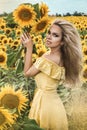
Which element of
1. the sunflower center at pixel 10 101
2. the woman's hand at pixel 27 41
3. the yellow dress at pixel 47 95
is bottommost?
the yellow dress at pixel 47 95

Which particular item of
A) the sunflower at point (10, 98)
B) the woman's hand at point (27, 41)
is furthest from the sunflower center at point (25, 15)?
A: the sunflower at point (10, 98)

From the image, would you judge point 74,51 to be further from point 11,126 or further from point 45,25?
point 11,126

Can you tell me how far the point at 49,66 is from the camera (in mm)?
2820

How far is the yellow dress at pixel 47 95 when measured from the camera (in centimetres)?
283

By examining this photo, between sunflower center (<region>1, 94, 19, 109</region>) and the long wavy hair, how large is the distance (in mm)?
586

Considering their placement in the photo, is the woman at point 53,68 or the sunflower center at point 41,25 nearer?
the woman at point 53,68

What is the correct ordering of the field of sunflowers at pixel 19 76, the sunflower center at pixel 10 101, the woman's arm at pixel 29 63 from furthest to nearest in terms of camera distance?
the woman's arm at pixel 29 63
the sunflower center at pixel 10 101
the field of sunflowers at pixel 19 76

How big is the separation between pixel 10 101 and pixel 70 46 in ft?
2.28

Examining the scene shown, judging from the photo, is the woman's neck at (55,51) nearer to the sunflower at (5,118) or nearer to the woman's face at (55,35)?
the woman's face at (55,35)

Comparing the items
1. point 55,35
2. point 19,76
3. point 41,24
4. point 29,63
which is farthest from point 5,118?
point 19,76

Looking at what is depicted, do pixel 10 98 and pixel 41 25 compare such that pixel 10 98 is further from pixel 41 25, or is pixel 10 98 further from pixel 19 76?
pixel 19 76

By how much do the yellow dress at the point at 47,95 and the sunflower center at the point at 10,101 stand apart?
46 centimetres

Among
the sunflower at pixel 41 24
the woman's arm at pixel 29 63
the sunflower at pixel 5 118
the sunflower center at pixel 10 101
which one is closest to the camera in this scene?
the sunflower at pixel 5 118

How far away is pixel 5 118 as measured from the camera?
77.4 inches
